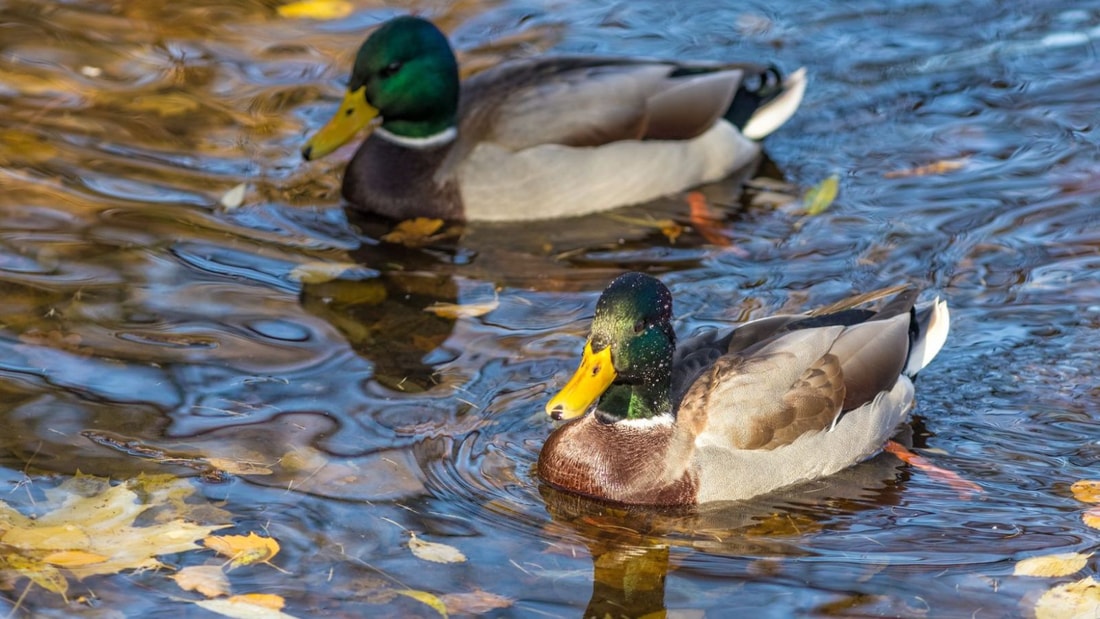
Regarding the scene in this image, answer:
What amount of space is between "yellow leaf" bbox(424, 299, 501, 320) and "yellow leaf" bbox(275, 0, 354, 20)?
4.38 metres

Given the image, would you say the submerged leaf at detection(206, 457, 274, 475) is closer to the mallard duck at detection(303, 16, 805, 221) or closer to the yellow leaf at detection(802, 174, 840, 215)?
the mallard duck at detection(303, 16, 805, 221)

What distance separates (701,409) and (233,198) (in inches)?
147

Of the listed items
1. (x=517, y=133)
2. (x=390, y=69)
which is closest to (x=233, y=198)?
(x=390, y=69)

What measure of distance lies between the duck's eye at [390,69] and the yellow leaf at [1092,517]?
4846mm

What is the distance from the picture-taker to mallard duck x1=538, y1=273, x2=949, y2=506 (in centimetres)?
604

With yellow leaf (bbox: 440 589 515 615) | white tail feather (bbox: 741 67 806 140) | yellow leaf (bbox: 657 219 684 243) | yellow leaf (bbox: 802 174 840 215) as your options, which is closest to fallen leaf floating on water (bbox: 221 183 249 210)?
yellow leaf (bbox: 657 219 684 243)

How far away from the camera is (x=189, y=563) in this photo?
5.59m

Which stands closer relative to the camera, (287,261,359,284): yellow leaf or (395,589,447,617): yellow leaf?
(395,589,447,617): yellow leaf

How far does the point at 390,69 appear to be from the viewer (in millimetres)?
9312

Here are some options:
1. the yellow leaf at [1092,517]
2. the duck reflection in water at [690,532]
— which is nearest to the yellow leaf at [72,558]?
the duck reflection in water at [690,532]

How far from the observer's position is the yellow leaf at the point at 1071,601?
5434mm

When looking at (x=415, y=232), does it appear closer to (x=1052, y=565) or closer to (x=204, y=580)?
(x=204, y=580)

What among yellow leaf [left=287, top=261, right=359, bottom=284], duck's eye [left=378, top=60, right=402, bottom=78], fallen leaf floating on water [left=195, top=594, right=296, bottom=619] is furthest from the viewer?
duck's eye [left=378, top=60, right=402, bottom=78]

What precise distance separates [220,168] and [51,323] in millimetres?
2253
